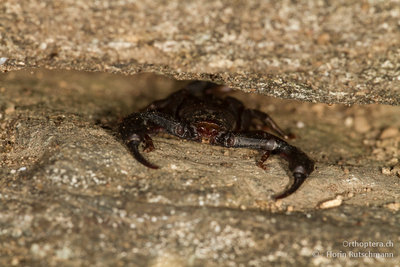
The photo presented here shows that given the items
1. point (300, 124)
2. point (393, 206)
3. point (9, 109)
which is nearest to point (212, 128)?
point (300, 124)

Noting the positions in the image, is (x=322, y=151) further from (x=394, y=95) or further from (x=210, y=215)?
(x=210, y=215)

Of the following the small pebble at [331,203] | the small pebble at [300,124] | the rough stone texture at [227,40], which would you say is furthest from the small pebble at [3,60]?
the small pebble at [300,124]

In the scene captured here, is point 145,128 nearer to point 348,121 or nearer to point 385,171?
point 385,171

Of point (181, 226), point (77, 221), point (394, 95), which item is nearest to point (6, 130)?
point (77, 221)

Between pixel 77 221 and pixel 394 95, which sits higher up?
pixel 394 95

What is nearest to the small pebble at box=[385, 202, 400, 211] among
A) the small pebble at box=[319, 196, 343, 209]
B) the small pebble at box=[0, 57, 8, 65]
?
the small pebble at box=[319, 196, 343, 209]

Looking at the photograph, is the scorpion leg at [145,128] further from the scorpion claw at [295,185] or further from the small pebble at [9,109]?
the small pebble at [9,109]
